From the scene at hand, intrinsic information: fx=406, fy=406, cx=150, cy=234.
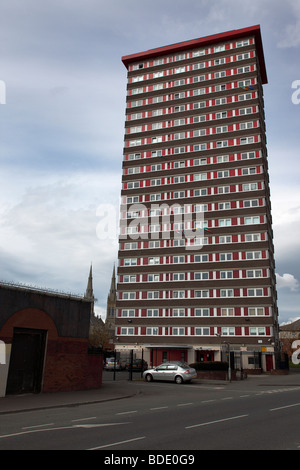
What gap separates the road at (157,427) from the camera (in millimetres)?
9656

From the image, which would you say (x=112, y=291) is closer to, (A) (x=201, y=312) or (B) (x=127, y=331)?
(B) (x=127, y=331)

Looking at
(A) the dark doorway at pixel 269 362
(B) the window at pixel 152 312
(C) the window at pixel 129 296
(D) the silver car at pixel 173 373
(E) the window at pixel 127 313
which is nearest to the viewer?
(D) the silver car at pixel 173 373

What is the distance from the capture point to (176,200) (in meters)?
67.3

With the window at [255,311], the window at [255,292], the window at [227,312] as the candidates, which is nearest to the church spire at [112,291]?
the window at [227,312]

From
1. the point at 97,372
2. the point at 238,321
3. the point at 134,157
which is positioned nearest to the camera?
the point at 97,372

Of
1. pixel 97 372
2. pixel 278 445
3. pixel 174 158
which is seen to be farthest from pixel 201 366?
pixel 174 158

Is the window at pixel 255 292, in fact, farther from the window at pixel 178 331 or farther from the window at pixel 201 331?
the window at pixel 178 331

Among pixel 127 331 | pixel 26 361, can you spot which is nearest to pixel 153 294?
pixel 127 331

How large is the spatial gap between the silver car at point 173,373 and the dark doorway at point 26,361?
13322mm

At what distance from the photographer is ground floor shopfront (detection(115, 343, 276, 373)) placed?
184 ft

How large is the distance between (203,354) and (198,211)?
72.9 feet
